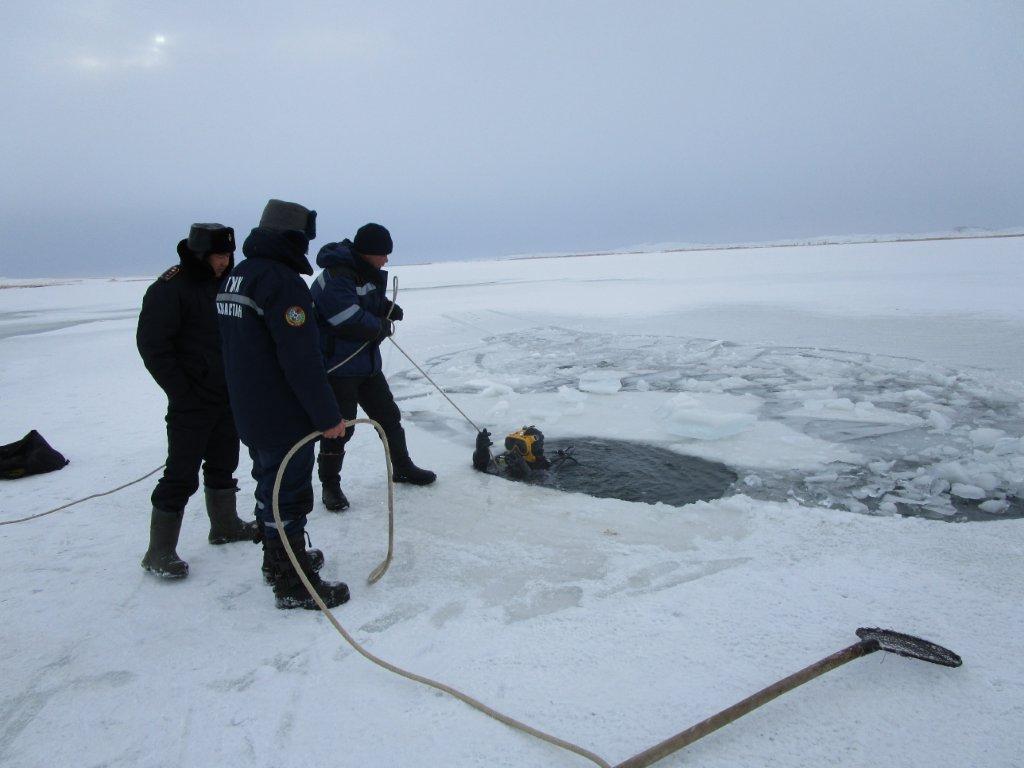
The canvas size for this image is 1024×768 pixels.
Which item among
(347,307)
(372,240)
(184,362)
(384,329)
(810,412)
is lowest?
(810,412)

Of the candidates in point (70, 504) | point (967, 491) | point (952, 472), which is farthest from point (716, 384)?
point (70, 504)

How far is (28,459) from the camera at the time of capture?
4234mm

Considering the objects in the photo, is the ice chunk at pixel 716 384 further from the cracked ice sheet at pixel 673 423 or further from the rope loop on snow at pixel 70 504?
the rope loop on snow at pixel 70 504

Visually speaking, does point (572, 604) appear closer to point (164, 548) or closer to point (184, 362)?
point (164, 548)

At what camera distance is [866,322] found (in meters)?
9.49

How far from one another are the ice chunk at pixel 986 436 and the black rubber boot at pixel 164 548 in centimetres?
500

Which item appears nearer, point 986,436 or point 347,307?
point 347,307

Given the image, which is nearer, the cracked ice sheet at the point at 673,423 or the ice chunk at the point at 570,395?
the cracked ice sheet at the point at 673,423

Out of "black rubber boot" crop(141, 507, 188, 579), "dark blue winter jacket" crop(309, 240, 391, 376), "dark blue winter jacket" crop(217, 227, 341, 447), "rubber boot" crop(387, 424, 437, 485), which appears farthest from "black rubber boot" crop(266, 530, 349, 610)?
"rubber boot" crop(387, 424, 437, 485)

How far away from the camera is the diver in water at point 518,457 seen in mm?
3912

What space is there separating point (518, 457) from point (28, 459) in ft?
11.9

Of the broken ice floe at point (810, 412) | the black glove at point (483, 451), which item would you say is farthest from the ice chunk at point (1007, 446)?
the black glove at point (483, 451)

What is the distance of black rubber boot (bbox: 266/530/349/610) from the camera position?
248cm

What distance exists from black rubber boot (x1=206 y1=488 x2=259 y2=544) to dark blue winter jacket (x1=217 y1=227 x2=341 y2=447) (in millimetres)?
849
